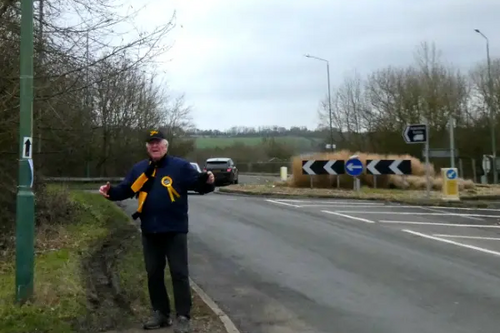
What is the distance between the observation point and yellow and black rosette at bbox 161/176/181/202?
5.96m

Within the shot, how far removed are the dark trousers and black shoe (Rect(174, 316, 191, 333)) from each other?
0.04m

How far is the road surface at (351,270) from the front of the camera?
699 cm

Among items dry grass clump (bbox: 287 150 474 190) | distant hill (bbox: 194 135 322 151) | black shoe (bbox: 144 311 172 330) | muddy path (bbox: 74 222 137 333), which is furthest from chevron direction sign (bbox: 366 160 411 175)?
distant hill (bbox: 194 135 322 151)

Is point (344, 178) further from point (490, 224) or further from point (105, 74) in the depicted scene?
point (105, 74)

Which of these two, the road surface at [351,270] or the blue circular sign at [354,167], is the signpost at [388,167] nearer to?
the blue circular sign at [354,167]

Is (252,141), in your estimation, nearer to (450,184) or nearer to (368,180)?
(368,180)

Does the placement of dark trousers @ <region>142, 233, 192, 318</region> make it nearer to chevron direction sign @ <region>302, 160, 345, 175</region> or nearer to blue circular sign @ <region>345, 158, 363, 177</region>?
blue circular sign @ <region>345, 158, 363, 177</region>

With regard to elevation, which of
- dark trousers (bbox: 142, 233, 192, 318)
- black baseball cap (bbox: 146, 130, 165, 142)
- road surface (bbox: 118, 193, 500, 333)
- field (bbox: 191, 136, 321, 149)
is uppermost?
field (bbox: 191, 136, 321, 149)

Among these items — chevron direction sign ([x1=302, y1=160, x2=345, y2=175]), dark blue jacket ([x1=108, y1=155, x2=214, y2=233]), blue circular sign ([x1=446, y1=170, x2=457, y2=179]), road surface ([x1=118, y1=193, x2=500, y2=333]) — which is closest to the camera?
dark blue jacket ([x1=108, y1=155, x2=214, y2=233])

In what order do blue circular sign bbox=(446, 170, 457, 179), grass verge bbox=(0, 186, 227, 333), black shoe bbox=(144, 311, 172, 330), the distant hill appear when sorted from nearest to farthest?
black shoe bbox=(144, 311, 172, 330) < grass verge bbox=(0, 186, 227, 333) < blue circular sign bbox=(446, 170, 457, 179) < the distant hill

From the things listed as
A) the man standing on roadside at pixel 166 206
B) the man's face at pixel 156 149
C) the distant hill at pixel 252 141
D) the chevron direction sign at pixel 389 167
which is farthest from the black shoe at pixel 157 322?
the distant hill at pixel 252 141

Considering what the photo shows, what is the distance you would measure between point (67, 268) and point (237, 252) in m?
3.57

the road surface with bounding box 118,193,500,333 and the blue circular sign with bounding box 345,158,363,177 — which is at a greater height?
the blue circular sign with bounding box 345,158,363,177

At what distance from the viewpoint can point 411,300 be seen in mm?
7762
